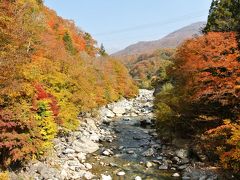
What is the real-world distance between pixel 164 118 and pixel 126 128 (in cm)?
965

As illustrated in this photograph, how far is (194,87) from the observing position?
20703 mm

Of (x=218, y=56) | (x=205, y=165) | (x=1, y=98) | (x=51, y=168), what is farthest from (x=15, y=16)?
(x=205, y=165)

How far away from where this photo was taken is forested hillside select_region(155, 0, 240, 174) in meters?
17.6

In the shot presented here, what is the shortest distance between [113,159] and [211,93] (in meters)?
8.90

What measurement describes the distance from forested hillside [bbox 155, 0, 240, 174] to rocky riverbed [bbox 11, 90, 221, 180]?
5.71 ft

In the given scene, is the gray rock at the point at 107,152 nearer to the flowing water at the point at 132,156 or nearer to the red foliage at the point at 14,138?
the flowing water at the point at 132,156

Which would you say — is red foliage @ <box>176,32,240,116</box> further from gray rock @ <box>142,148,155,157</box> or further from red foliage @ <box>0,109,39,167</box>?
red foliage @ <box>0,109,39,167</box>

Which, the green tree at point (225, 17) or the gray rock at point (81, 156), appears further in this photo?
the green tree at point (225, 17)

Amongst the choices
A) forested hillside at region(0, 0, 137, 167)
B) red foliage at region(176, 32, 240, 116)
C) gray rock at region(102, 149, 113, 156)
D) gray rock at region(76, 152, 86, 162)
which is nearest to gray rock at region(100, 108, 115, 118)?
forested hillside at region(0, 0, 137, 167)

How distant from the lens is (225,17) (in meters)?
25.3

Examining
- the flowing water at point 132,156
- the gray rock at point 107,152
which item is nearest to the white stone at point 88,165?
the flowing water at point 132,156

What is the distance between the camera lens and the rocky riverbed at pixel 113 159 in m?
18.3

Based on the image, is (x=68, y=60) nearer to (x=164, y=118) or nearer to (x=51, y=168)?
(x=164, y=118)

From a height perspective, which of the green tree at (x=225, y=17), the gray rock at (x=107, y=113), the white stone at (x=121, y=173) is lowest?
the white stone at (x=121, y=173)
